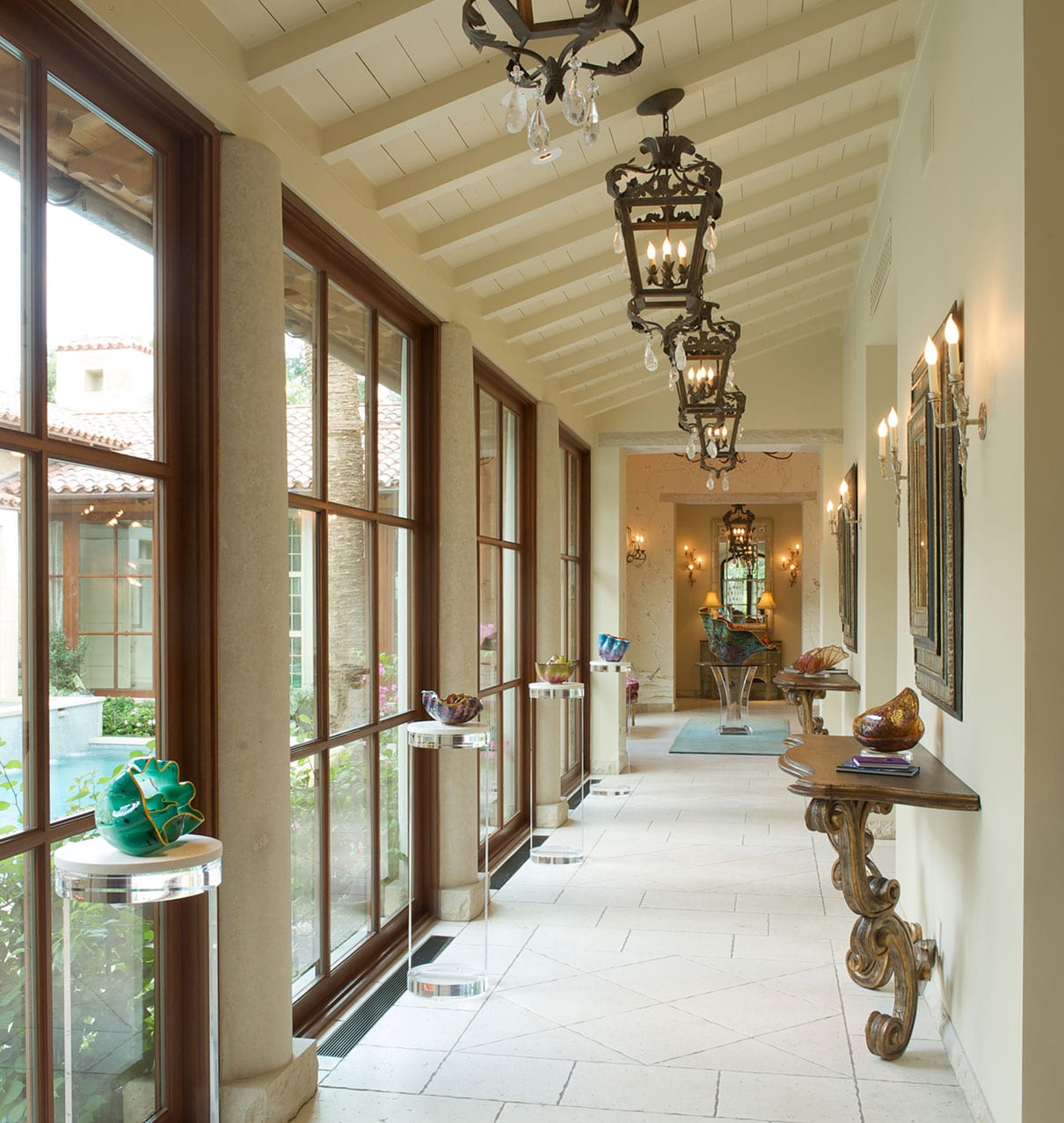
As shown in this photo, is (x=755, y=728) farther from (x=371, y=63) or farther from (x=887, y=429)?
(x=371, y=63)

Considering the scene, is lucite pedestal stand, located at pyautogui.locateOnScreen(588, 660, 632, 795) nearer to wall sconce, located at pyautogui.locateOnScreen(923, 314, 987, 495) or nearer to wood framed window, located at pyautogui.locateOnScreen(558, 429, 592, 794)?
wood framed window, located at pyautogui.locateOnScreen(558, 429, 592, 794)

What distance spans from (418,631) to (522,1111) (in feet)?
7.50

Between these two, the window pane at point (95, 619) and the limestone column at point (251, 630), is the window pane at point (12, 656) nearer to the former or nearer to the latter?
the window pane at point (95, 619)

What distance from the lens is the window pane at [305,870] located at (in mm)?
3674

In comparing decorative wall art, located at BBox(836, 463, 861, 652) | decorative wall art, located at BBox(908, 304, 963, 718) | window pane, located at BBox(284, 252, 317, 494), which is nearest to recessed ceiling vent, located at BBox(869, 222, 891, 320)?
decorative wall art, located at BBox(836, 463, 861, 652)

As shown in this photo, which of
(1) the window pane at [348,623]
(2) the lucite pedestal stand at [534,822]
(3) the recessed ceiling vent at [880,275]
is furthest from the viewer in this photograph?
(2) the lucite pedestal stand at [534,822]

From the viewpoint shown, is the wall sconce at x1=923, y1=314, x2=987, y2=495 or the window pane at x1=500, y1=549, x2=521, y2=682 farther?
the window pane at x1=500, y1=549, x2=521, y2=682

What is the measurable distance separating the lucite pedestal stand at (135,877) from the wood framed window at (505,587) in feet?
12.3

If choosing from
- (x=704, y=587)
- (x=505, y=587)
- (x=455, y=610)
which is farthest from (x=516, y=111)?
(x=704, y=587)

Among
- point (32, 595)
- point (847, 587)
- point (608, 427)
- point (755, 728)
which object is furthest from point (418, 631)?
point (755, 728)

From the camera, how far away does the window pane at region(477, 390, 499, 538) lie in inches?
243

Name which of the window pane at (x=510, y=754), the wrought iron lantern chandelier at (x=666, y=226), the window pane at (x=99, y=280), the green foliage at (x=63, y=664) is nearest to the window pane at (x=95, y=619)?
the green foliage at (x=63, y=664)

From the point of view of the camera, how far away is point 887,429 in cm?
455

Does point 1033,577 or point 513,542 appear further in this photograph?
point 513,542
